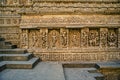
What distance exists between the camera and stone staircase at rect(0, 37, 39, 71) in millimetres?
6922

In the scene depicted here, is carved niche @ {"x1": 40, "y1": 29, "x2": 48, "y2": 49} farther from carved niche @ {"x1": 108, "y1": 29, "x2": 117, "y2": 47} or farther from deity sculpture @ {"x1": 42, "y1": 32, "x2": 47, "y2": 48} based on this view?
carved niche @ {"x1": 108, "y1": 29, "x2": 117, "y2": 47}

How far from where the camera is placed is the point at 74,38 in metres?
9.38

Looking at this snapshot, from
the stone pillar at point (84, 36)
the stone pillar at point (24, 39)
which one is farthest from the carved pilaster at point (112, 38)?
the stone pillar at point (24, 39)

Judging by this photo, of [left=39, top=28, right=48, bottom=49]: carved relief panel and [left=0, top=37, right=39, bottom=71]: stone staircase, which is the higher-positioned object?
[left=39, top=28, right=48, bottom=49]: carved relief panel

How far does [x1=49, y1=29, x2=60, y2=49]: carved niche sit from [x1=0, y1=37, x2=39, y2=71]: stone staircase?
1233 millimetres

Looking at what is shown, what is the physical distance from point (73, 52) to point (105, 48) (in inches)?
65.4

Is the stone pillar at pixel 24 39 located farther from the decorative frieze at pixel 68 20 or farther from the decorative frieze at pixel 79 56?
the decorative frieze at pixel 79 56

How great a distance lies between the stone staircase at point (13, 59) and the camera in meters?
6.92

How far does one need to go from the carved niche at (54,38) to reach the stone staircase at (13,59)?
1.23m

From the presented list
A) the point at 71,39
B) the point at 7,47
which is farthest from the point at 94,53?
the point at 7,47

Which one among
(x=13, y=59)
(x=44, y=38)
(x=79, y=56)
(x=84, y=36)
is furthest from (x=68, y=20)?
(x=13, y=59)

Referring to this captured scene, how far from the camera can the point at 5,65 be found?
6.87 metres

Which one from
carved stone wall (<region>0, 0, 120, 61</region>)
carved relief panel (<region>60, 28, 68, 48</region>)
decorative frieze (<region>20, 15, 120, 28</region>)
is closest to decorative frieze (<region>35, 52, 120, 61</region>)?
carved stone wall (<region>0, 0, 120, 61</region>)

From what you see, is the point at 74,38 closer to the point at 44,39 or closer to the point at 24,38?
the point at 44,39
